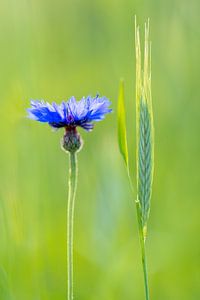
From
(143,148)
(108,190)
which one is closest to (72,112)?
(143,148)

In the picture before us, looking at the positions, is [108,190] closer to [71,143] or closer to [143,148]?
[71,143]

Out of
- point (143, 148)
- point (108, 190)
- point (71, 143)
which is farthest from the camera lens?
point (108, 190)

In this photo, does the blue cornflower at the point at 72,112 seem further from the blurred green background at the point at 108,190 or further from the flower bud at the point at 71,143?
the blurred green background at the point at 108,190

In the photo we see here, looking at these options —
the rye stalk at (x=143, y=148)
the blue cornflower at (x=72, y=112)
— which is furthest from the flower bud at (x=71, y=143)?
the rye stalk at (x=143, y=148)

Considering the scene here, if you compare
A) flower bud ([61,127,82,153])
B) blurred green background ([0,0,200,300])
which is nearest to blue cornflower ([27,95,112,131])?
flower bud ([61,127,82,153])

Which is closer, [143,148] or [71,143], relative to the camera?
[143,148]

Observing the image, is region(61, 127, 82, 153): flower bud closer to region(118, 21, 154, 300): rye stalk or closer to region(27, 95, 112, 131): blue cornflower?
region(27, 95, 112, 131): blue cornflower
